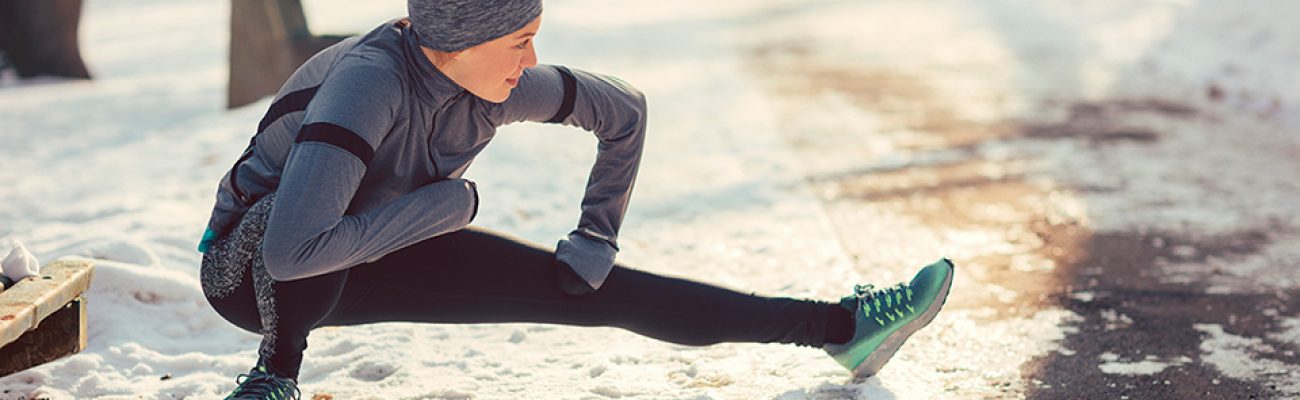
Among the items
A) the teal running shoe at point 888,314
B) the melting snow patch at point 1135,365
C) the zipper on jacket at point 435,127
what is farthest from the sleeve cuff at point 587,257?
the melting snow patch at point 1135,365

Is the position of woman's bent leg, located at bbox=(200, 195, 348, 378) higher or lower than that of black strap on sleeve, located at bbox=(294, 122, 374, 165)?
lower

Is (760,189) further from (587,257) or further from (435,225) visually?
(435,225)

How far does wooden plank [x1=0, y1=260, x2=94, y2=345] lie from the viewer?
271 centimetres

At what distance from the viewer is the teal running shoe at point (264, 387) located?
2.68m

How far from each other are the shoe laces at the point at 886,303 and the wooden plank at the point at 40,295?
1.91 m

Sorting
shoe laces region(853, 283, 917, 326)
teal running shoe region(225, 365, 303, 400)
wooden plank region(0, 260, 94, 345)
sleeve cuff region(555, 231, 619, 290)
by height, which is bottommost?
teal running shoe region(225, 365, 303, 400)

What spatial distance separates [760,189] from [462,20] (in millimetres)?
3678

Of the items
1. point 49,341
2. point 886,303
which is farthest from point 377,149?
point 886,303

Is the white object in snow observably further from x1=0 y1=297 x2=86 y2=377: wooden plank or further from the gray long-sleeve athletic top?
the gray long-sleeve athletic top

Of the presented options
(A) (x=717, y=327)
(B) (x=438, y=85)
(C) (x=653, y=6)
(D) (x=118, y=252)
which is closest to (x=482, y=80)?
(B) (x=438, y=85)

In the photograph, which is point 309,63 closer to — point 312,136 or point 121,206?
point 312,136

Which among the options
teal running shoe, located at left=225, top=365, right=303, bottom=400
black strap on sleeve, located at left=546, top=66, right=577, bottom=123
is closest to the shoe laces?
black strap on sleeve, located at left=546, top=66, right=577, bottom=123

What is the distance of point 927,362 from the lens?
3566mm

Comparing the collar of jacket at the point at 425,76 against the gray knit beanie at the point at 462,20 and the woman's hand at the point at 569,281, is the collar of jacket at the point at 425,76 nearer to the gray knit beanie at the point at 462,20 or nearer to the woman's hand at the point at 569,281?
the gray knit beanie at the point at 462,20
